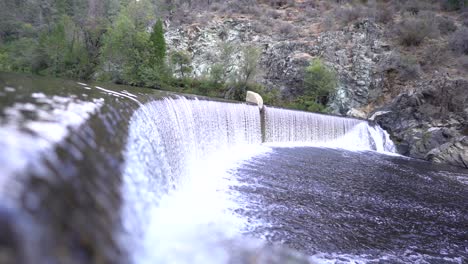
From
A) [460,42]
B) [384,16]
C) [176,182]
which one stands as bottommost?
[176,182]

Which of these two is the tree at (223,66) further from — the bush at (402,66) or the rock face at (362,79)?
the bush at (402,66)

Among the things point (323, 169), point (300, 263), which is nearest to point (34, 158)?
point (300, 263)

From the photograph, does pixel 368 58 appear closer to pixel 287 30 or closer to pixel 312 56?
pixel 312 56

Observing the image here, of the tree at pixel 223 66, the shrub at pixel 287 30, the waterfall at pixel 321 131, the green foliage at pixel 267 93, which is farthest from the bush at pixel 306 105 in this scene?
the shrub at pixel 287 30

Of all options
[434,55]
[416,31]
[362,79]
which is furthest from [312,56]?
[434,55]

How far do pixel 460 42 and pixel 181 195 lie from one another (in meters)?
24.1

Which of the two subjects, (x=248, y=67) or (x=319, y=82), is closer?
(x=319, y=82)

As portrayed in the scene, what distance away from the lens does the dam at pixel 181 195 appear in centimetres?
183

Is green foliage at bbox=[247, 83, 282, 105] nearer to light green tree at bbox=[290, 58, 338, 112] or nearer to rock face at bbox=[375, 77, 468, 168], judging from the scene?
light green tree at bbox=[290, 58, 338, 112]

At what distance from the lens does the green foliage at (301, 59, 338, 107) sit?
20.8m

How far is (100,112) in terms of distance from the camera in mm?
3957

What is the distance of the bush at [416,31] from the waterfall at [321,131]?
10.9 metres

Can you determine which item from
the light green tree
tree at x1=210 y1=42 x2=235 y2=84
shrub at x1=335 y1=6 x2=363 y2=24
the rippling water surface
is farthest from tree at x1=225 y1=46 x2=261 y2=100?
the rippling water surface

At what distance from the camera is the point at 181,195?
558 centimetres
